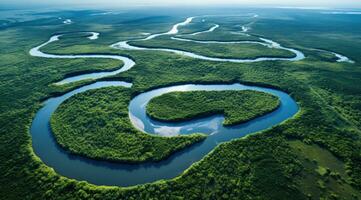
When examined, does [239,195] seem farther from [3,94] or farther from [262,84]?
[3,94]

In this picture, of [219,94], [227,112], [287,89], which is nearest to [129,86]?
[219,94]

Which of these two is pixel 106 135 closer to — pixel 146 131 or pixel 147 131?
pixel 146 131

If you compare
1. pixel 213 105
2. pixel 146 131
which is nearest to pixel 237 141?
pixel 213 105

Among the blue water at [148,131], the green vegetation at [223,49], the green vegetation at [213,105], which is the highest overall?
the green vegetation at [223,49]

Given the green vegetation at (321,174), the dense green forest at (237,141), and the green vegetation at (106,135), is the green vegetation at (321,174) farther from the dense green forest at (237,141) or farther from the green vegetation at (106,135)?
the green vegetation at (106,135)

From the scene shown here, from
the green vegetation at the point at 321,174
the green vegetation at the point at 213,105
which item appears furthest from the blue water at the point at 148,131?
the green vegetation at the point at 321,174

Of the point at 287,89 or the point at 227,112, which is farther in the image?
the point at 287,89
